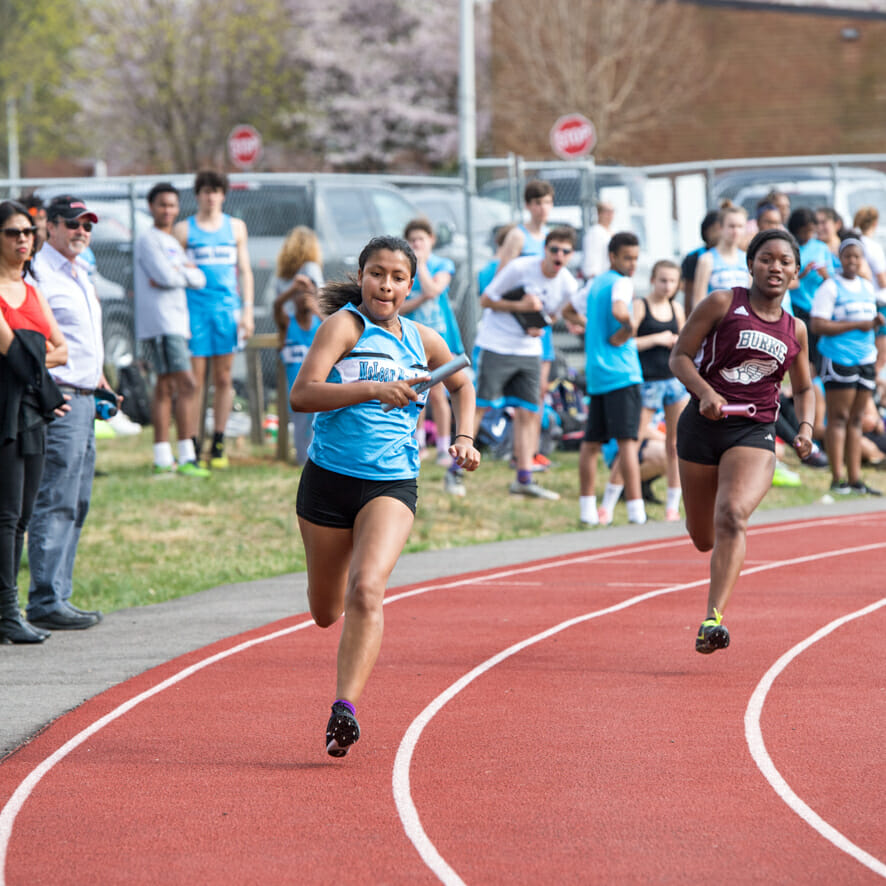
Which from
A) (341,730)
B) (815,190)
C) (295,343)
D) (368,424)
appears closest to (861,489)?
(295,343)

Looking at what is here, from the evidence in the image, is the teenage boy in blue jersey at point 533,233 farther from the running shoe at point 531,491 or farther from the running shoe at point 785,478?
the running shoe at point 785,478

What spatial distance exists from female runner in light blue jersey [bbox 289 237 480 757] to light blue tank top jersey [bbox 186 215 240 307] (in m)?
7.63

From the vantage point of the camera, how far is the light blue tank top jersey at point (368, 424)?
611 centimetres

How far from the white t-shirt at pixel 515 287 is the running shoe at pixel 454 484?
114 centimetres

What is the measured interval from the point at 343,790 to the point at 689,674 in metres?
2.37

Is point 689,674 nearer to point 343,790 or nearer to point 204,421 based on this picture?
point 343,790

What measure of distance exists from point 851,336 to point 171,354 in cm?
→ 584

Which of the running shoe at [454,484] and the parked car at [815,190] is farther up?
the parked car at [815,190]

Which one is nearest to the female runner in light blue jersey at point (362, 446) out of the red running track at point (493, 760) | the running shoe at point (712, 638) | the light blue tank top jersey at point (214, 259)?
the red running track at point (493, 760)

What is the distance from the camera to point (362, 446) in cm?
612

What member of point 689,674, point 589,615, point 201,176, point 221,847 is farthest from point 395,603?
point 201,176

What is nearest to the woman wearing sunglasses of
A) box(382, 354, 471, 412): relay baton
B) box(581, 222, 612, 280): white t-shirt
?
box(382, 354, 471, 412): relay baton

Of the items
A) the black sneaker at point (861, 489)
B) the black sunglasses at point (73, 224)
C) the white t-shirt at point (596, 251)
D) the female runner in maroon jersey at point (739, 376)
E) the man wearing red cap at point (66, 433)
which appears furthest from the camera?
the white t-shirt at point (596, 251)

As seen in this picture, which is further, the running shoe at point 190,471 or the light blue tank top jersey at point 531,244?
the running shoe at point 190,471
